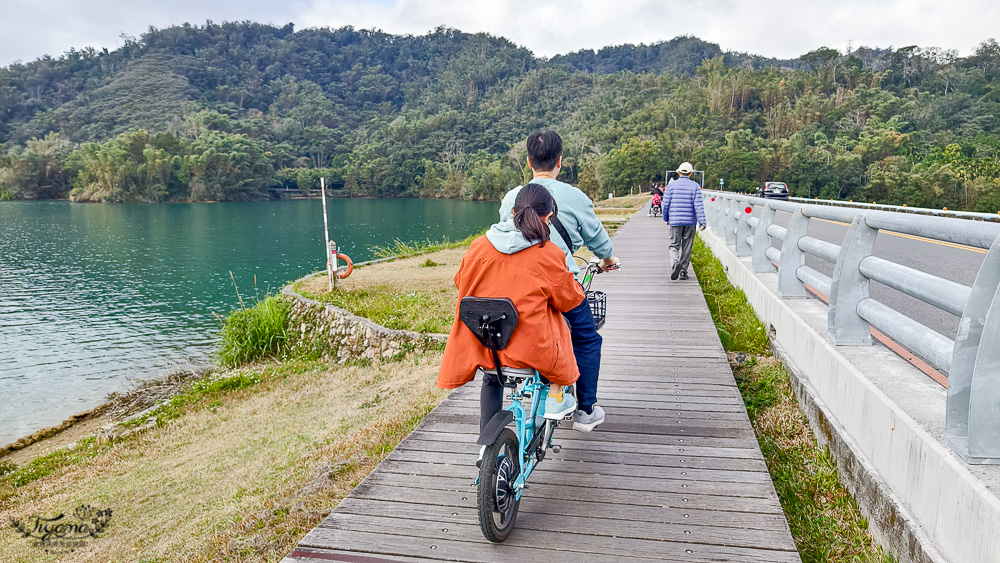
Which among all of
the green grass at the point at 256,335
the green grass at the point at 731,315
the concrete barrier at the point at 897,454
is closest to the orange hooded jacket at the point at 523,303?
the concrete barrier at the point at 897,454

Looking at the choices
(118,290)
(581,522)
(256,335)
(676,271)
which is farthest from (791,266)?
(118,290)

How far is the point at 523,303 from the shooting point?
2369 millimetres

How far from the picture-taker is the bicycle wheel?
2.27 meters

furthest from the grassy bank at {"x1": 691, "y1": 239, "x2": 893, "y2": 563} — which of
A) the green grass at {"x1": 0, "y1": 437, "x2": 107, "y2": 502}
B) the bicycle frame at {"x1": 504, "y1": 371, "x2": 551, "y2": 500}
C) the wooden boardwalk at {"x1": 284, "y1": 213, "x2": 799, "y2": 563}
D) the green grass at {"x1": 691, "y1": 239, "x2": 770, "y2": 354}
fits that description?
the green grass at {"x1": 0, "y1": 437, "x2": 107, "y2": 502}

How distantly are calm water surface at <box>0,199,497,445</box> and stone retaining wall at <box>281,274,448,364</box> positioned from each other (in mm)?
2516

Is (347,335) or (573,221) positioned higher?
(573,221)

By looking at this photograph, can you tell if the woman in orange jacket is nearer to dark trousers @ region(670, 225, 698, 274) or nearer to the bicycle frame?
the bicycle frame

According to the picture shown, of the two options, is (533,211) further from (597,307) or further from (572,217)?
(597,307)

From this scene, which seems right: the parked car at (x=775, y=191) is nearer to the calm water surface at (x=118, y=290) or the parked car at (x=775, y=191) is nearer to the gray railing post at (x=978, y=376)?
the calm water surface at (x=118, y=290)

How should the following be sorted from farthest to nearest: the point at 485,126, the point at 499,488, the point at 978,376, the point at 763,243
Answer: the point at 485,126, the point at 763,243, the point at 499,488, the point at 978,376

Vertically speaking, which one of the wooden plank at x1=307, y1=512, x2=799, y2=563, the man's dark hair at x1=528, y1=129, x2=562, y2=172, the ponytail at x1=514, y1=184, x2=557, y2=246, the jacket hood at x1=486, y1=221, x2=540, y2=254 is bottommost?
the wooden plank at x1=307, y1=512, x2=799, y2=563

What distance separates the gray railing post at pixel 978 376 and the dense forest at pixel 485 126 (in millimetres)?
45351

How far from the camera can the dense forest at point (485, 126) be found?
2491 inches

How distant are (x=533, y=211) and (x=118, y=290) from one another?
22.4m
